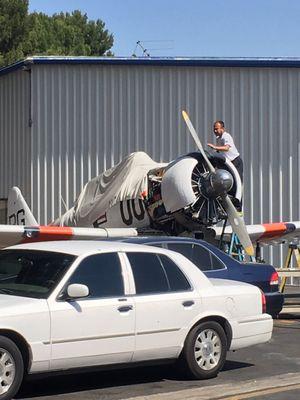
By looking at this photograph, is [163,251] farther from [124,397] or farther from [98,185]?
[98,185]

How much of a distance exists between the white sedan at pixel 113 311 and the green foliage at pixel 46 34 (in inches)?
1113

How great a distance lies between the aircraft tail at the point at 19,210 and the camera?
17.1 metres

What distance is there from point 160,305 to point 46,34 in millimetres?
36256

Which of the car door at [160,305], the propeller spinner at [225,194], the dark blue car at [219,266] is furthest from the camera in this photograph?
the propeller spinner at [225,194]

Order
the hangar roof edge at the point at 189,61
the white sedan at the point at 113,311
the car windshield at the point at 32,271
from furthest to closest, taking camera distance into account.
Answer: the hangar roof edge at the point at 189,61
the car windshield at the point at 32,271
the white sedan at the point at 113,311

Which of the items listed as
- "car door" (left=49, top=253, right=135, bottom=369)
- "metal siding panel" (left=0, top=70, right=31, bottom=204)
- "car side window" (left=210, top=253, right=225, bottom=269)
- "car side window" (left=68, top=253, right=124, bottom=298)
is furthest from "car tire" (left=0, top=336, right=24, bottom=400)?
"metal siding panel" (left=0, top=70, right=31, bottom=204)

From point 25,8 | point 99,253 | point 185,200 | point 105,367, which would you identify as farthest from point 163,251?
point 25,8

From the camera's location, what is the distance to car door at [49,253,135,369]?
22.1ft

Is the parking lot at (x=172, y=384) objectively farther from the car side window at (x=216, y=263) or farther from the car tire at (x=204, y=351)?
the car side window at (x=216, y=263)

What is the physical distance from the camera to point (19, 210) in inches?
679

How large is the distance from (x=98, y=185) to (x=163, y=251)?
7973mm

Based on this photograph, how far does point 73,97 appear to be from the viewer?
2048cm

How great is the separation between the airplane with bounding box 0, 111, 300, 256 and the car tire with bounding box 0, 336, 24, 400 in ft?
22.3

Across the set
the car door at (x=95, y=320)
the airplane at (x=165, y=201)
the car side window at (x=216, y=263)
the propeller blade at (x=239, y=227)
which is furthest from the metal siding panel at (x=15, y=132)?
the car door at (x=95, y=320)
